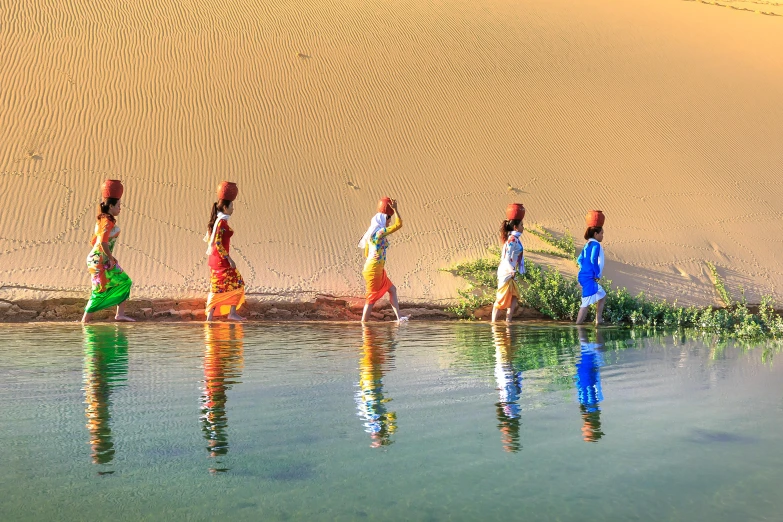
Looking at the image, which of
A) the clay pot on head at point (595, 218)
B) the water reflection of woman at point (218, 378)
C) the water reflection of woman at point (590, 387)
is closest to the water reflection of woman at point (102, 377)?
the water reflection of woman at point (218, 378)

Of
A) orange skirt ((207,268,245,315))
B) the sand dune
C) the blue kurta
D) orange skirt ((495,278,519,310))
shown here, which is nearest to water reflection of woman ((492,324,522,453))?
orange skirt ((495,278,519,310))

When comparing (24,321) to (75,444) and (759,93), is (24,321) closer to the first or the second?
(75,444)

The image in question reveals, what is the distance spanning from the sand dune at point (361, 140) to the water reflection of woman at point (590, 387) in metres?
5.24

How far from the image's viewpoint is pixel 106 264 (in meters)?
11.0

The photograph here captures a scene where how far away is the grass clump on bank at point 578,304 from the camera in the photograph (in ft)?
37.8

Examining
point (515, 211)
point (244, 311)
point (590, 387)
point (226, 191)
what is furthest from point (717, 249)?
point (590, 387)

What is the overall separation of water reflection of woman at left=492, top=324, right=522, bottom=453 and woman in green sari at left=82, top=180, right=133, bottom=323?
4.94 meters

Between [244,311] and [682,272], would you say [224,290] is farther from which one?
[682,272]

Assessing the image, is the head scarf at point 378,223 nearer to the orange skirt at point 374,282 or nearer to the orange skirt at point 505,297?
the orange skirt at point 374,282

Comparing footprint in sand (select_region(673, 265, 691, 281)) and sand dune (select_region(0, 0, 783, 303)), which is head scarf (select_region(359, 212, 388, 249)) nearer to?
sand dune (select_region(0, 0, 783, 303))

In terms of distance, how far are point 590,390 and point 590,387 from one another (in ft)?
0.42

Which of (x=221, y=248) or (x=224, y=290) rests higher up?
(x=221, y=248)

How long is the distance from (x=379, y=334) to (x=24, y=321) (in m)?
5.09

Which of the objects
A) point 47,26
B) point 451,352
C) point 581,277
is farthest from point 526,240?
point 47,26
